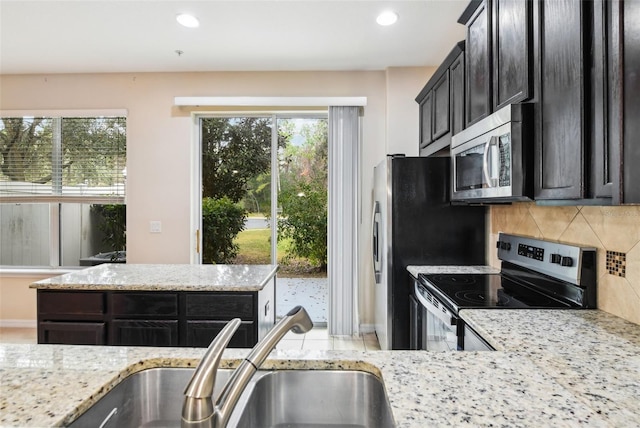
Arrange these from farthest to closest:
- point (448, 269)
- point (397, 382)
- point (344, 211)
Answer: point (344, 211) < point (448, 269) < point (397, 382)

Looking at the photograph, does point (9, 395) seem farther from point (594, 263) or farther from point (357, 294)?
point (357, 294)

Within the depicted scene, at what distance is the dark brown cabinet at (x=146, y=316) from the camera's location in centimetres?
214

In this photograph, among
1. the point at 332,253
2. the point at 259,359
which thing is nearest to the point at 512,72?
the point at 259,359

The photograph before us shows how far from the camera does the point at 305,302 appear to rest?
4117 mm

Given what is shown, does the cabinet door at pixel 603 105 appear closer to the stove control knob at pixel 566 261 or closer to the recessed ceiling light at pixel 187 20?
the stove control knob at pixel 566 261

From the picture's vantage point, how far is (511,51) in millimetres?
1614

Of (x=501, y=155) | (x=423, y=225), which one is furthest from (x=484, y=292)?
(x=423, y=225)

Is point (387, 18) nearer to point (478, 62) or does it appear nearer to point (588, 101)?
point (478, 62)

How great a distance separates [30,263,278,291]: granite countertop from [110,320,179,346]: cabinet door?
0.21m

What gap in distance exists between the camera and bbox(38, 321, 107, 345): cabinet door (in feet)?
7.09

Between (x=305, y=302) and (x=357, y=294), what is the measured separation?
687mm

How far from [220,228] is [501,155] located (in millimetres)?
3139

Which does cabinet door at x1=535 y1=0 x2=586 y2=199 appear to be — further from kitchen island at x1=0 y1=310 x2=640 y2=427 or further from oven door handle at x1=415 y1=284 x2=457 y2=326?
oven door handle at x1=415 y1=284 x2=457 y2=326

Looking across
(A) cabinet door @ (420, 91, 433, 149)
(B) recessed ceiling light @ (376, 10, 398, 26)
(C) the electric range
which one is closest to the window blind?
(B) recessed ceiling light @ (376, 10, 398, 26)
